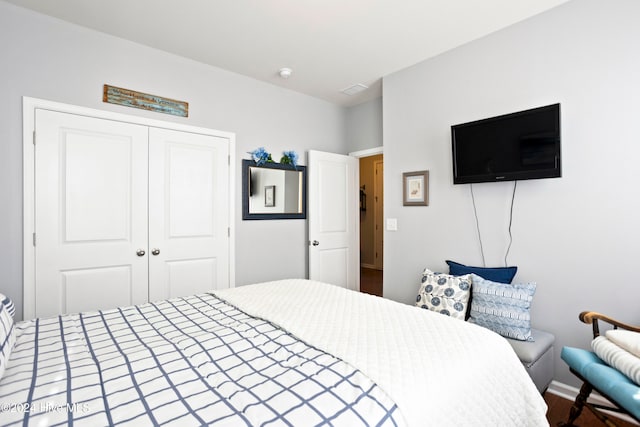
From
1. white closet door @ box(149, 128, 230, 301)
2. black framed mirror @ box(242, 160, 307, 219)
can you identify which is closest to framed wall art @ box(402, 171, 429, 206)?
black framed mirror @ box(242, 160, 307, 219)

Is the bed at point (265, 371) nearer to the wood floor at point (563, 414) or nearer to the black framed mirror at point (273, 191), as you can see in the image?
the wood floor at point (563, 414)

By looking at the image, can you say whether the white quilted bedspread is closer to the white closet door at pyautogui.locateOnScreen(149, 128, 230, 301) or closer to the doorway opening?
the white closet door at pyautogui.locateOnScreen(149, 128, 230, 301)

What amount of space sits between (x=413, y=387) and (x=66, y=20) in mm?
3353

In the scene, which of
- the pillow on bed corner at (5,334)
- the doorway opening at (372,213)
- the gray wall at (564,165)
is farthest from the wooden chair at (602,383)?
the doorway opening at (372,213)

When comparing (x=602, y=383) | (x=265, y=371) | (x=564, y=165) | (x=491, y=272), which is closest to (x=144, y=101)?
(x=265, y=371)

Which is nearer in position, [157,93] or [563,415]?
[563,415]

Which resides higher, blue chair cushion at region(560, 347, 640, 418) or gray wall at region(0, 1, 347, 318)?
gray wall at region(0, 1, 347, 318)

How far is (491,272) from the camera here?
244 centimetres

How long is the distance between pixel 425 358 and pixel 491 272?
1.59 metres

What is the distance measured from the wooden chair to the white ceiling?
221cm

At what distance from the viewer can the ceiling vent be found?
11.8ft

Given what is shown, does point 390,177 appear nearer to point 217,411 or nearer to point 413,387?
point 413,387

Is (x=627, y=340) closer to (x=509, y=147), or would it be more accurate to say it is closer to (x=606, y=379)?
(x=606, y=379)

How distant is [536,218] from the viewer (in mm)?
2328
